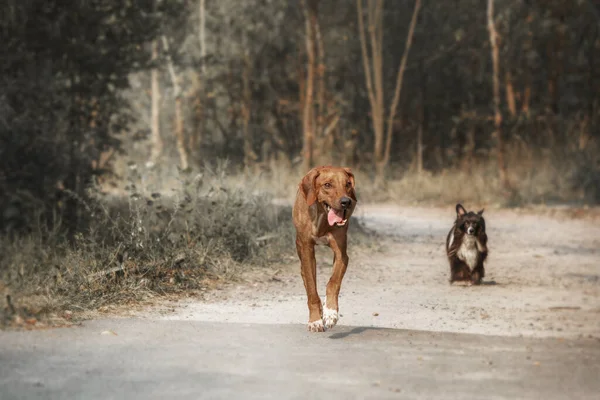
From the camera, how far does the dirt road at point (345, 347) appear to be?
20.9 ft

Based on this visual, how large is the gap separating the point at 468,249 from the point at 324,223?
155 inches

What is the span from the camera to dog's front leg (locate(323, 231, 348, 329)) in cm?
798

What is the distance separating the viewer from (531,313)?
31.8 ft

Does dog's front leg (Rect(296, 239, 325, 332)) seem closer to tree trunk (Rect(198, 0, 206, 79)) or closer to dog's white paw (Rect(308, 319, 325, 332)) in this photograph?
dog's white paw (Rect(308, 319, 325, 332))

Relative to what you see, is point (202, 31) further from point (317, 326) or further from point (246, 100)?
point (317, 326)

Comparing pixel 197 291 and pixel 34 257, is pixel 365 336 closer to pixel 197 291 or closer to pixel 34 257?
pixel 197 291

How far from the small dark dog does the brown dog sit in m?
3.73

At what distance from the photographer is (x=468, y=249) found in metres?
11.6

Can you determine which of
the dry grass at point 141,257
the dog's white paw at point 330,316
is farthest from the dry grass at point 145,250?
the dog's white paw at point 330,316

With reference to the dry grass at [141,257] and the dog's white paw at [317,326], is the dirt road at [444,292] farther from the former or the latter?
the dog's white paw at [317,326]

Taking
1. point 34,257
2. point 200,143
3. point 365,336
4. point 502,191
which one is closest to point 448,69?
point 200,143

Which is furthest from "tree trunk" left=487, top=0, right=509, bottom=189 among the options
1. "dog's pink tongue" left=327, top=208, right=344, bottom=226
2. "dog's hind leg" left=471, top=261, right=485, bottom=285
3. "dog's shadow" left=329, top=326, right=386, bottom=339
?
"dog's pink tongue" left=327, top=208, right=344, bottom=226

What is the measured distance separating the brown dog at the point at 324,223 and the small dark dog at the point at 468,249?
3.73 metres

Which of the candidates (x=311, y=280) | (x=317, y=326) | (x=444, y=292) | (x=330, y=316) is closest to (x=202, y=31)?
(x=444, y=292)
